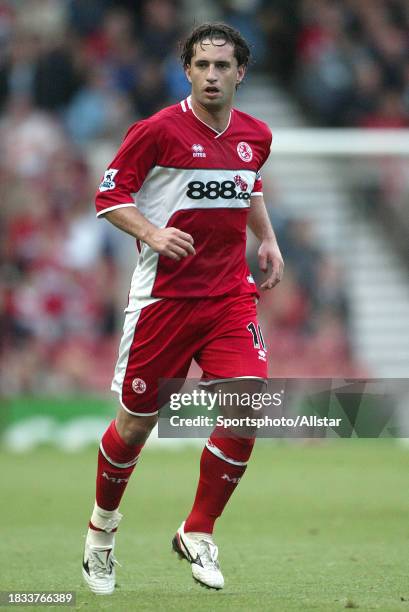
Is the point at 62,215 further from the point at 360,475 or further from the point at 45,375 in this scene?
the point at 360,475

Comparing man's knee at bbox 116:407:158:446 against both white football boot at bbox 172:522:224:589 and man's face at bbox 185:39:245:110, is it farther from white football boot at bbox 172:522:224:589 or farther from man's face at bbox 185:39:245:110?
Answer: man's face at bbox 185:39:245:110

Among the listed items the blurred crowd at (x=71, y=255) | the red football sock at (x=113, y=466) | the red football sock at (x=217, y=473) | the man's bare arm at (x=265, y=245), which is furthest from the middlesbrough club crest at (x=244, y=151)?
the blurred crowd at (x=71, y=255)

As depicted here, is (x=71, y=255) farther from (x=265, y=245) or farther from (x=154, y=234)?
(x=154, y=234)

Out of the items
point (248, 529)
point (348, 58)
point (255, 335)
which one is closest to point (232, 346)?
point (255, 335)

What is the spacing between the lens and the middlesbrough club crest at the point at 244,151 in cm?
638

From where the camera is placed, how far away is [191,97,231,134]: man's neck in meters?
6.33

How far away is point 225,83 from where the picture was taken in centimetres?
628

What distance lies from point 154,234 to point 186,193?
1.17ft

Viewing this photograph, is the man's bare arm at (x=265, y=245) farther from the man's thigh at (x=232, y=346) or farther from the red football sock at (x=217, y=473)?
the red football sock at (x=217, y=473)

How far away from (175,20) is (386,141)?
11.1 feet

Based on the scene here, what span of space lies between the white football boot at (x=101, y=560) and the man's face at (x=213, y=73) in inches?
79.0

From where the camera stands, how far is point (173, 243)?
588cm

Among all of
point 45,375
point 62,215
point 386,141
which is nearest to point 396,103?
point 386,141

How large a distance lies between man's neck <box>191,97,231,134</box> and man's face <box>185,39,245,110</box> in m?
0.03
